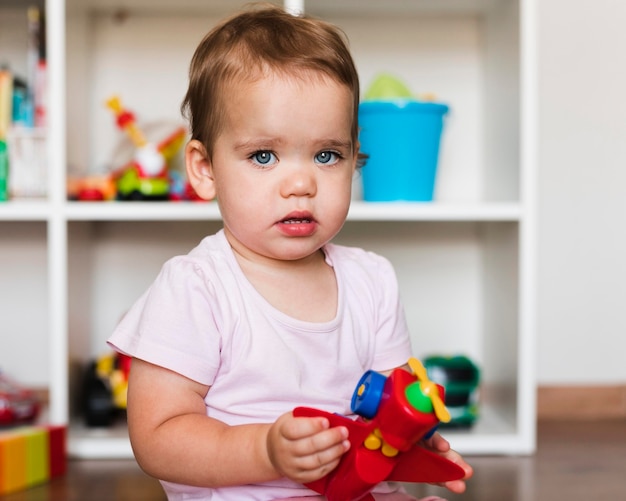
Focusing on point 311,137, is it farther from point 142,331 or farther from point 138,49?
point 138,49

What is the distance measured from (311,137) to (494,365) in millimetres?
1042

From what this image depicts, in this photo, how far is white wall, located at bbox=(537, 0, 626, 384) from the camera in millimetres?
1812

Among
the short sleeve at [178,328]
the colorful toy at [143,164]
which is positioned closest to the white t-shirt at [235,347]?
the short sleeve at [178,328]

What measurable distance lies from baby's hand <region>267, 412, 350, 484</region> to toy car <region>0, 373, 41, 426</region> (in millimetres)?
980

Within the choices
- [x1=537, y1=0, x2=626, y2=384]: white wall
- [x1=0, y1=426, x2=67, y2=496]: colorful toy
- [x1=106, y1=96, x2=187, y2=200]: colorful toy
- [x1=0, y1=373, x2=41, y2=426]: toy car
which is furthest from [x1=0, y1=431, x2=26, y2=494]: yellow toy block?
[x1=537, y1=0, x2=626, y2=384]: white wall

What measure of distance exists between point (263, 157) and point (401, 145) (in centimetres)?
74

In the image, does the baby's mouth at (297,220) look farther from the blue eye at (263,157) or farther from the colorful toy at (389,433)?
the colorful toy at (389,433)

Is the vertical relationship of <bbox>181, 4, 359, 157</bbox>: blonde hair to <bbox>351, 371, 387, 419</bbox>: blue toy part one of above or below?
above

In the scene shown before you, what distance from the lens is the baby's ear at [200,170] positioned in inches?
37.1

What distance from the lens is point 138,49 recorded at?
1853mm

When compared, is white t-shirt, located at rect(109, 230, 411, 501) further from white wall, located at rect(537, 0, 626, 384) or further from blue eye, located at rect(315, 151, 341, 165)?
white wall, located at rect(537, 0, 626, 384)

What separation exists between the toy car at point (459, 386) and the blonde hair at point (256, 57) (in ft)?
2.63

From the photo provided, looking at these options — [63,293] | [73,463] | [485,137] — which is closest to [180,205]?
[63,293]

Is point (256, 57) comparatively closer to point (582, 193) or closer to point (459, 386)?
point (459, 386)
